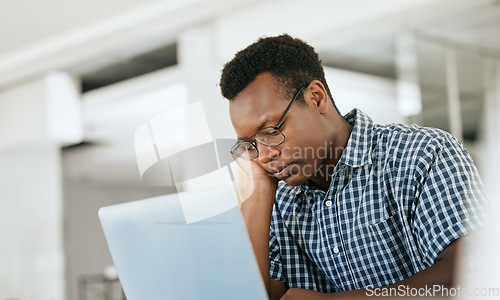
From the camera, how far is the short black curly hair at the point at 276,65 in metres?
1.25

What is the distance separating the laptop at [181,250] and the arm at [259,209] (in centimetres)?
32

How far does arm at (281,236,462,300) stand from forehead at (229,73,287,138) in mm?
383

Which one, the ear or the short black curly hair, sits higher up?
the short black curly hair

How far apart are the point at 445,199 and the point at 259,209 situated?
0.40 metres

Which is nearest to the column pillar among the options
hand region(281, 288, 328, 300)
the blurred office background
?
the blurred office background

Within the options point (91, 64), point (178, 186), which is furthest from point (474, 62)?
point (91, 64)

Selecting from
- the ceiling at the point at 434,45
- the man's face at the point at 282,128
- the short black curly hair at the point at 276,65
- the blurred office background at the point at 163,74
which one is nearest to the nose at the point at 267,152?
the man's face at the point at 282,128

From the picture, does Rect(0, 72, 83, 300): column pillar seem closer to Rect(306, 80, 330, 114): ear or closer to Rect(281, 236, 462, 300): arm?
Rect(306, 80, 330, 114): ear

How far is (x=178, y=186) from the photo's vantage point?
4.11 ft

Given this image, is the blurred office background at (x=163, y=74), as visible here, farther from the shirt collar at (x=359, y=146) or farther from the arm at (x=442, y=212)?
the arm at (x=442, y=212)

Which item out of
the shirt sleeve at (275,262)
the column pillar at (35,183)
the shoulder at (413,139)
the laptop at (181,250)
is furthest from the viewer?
the column pillar at (35,183)

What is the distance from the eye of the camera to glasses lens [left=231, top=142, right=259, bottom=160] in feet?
4.13

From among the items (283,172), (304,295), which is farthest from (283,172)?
(304,295)

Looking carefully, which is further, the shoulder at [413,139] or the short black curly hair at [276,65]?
the short black curly hair at [276,65]
